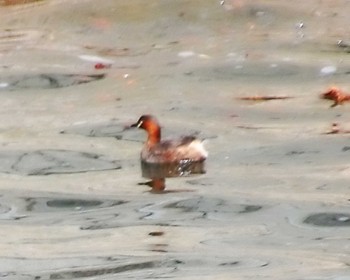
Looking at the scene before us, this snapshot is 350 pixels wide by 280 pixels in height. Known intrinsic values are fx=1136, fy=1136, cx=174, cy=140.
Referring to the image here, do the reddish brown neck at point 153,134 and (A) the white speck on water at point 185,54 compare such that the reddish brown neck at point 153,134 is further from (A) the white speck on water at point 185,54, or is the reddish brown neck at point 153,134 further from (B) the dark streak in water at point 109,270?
(A) the white speck on water at point 185,54

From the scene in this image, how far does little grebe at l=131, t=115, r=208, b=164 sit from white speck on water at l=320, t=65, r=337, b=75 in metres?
2.90

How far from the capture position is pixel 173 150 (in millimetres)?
7254

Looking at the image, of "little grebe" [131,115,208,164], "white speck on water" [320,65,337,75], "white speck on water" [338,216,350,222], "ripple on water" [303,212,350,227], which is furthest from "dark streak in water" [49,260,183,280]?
"white speck on water" [320,65,337,75]

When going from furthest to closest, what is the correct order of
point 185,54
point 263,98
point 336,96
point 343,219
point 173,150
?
point 185,54, point 263,98, point 336,96, point 173,150, point 343,219

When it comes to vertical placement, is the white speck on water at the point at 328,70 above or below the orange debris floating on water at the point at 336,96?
above

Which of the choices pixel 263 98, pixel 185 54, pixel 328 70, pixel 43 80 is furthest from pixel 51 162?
pixel 185 54

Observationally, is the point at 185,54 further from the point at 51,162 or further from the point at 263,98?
the point at 51,162

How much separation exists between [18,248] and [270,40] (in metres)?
6.38

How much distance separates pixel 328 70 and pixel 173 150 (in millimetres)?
→ 3169

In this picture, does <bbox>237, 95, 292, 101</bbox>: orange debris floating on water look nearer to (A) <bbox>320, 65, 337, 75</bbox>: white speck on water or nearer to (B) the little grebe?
(A) <bbox>320, 65, 337, 75</bbox>: white speck on water

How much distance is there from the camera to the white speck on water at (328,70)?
9938 mm

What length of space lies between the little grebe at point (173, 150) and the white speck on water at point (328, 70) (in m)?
2.90

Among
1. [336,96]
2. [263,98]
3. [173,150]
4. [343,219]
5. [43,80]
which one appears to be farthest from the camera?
[43,80]

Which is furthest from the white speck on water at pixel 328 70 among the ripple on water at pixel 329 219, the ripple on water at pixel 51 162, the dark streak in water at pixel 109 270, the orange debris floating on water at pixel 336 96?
the dark streak in water at pixel 109 270
